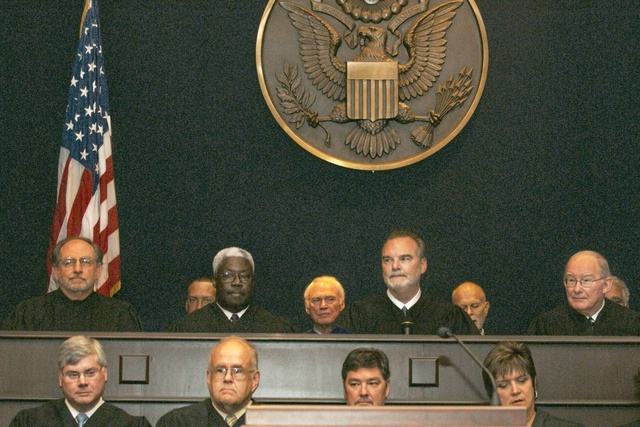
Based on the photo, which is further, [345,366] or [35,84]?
[35,84]

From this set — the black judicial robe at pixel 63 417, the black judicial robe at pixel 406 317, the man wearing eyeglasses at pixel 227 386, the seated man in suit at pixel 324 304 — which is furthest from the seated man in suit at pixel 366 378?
the seated man in suit at pixel 324 304

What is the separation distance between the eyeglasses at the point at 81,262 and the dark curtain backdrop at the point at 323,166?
2.04 meters

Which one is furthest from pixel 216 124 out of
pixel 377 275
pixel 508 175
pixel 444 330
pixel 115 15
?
pixel 444 330

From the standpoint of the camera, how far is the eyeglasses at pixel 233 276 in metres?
6.61

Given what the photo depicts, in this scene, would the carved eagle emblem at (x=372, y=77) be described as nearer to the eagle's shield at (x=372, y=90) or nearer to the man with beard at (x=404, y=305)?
the eagle's shield at (x=372, y=90)

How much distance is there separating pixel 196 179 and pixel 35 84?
1.47 m

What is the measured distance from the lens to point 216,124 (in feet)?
27.9

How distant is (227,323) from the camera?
666cm

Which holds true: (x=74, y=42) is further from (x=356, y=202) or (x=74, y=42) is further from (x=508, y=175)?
(x=508, y=175)

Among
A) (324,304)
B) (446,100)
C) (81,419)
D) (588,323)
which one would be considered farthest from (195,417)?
(446,100)

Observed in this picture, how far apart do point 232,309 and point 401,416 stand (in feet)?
12.5

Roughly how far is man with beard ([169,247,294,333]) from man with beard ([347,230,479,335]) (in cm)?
50

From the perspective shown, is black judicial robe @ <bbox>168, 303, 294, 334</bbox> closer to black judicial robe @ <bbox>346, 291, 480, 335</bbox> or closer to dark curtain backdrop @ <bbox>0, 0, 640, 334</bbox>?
black judicial robe @ <bbox>346, 291, 480, 335</bbox>

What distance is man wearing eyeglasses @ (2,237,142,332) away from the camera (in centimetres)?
638
